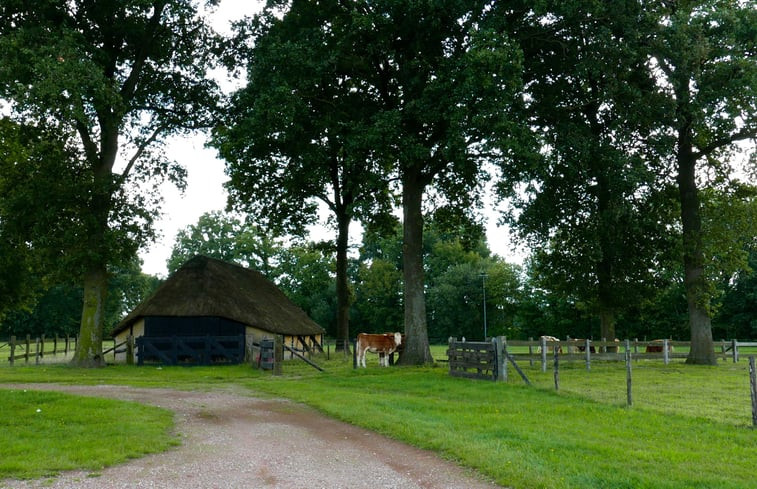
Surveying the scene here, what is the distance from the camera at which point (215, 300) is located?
32344mm

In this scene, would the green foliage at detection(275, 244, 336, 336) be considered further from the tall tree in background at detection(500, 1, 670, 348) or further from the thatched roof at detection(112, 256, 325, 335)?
the tall tree in background at detection(500, 1, 670, 348)

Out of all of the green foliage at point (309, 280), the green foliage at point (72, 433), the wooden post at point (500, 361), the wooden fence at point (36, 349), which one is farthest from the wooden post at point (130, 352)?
the green foliage at point (309, 280)

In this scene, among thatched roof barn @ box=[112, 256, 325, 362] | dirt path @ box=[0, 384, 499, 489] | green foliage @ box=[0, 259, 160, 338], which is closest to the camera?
dirt path @ box=[0, 384, 499, 489]

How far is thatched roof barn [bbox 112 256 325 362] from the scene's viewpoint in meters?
31.6

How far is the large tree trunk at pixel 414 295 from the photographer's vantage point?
26281 mm

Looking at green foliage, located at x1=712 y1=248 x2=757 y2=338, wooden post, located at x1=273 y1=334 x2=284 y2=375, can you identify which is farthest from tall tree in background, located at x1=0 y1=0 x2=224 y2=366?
green foliage, located at x1=712 y1=248 x2=757 y2=338

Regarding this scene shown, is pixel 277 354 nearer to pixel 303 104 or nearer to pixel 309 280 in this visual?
pixel 303 104

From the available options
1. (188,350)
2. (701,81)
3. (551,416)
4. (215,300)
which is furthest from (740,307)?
(551,416)

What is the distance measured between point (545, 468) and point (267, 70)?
807 inches

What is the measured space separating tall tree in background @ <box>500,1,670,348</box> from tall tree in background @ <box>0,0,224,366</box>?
51.9 feet

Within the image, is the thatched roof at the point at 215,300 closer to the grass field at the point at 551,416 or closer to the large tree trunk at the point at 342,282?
the large tree trunk at the point at 342,282

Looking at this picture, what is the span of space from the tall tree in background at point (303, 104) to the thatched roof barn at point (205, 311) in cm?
620

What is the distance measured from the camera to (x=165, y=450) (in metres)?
9.92

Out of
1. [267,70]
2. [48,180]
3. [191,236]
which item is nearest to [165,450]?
[267,70]
